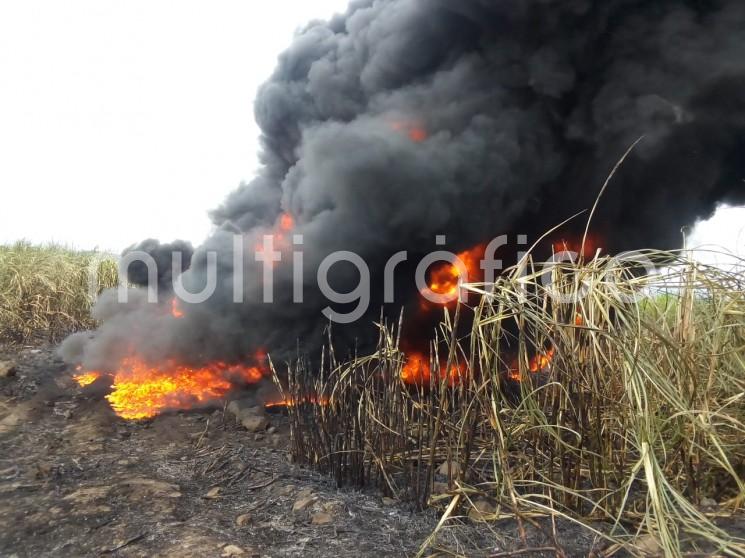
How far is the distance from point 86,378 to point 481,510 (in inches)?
188

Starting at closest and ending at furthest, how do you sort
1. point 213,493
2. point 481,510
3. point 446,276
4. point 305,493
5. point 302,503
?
point 481,510
point 302,503
point 305,493
point 213,493
point 446,276

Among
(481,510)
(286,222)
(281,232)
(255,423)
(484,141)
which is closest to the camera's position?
(481,510)

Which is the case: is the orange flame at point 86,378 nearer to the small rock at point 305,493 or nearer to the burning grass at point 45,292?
the burning grass at point 45,292

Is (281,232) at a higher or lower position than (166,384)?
higher

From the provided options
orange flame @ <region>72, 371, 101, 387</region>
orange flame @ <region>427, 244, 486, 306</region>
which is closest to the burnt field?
orange flame @ <region>72, 371, 101, 387</region>

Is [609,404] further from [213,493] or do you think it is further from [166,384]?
[166,384]

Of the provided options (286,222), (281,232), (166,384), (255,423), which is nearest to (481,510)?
(255,423)

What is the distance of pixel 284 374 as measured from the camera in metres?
5.86

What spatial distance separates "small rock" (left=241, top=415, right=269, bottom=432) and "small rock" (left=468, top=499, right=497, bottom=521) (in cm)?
239

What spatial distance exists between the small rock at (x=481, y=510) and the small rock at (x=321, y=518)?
75 cm

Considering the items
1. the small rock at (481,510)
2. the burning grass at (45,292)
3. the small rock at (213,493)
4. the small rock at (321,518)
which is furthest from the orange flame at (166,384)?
the small rock at (481,510)

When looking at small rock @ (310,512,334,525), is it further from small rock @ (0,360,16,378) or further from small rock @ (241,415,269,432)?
small rock @ (0,360,16,378)

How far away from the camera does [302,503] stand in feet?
10.0

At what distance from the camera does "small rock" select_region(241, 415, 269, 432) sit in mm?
4676
